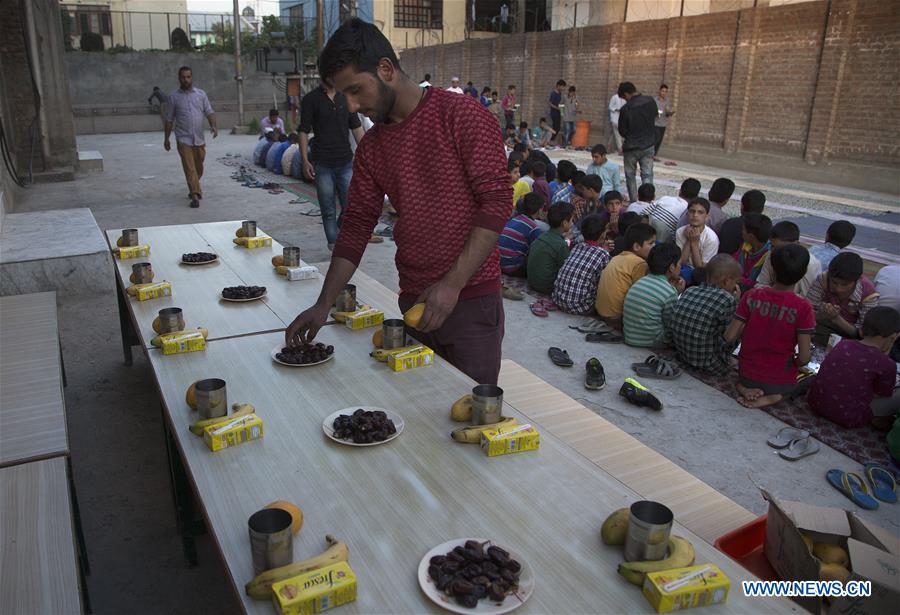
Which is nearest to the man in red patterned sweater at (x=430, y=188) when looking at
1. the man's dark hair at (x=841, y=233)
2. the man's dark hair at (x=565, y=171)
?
the man's dark hair at (x=841, y=233)

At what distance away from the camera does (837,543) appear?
1.98 m

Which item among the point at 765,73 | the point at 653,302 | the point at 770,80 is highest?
the point at 765,73

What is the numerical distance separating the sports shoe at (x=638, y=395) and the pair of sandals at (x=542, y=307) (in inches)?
55.9

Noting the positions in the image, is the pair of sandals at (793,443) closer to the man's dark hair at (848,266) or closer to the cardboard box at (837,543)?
the man's dark hair at (848,266)

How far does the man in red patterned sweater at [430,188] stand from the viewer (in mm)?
2086

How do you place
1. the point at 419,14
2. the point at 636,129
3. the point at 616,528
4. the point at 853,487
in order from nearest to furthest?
the point at 616,528, the point at 853,487, the point at 636,129, the point at 419,14

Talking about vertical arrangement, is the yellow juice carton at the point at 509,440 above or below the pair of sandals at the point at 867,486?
above

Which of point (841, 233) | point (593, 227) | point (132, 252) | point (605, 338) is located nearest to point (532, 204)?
point (593, 227)

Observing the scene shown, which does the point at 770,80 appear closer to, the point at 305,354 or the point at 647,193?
the point at 647,193

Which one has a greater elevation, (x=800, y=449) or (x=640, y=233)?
(x=640, y=233)

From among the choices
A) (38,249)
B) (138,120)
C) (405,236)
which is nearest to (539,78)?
(138,120)

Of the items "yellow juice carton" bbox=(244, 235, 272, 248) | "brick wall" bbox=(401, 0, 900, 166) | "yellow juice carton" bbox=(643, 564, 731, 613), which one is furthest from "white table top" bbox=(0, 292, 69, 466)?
"brick wall" bbox=(401, 0, 900, 166)

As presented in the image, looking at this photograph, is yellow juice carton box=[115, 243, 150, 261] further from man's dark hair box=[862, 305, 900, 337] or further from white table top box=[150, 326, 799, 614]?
man's dark hair box=[862, 305, 900, 337]

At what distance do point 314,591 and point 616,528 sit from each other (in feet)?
2.10
